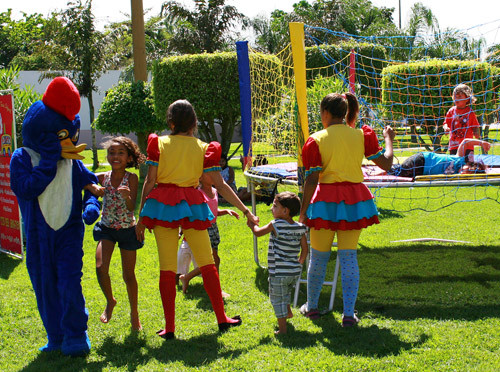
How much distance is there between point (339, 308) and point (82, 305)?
84.3 inches

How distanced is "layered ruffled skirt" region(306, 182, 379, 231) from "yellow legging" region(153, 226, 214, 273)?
0.82 m

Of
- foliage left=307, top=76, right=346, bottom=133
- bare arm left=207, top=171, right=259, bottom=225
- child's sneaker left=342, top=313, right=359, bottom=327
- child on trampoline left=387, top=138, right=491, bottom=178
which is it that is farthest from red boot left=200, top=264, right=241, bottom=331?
foliage left=307, top=76, right=346, bottom=133

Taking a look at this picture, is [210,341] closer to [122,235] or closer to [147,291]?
[122,235]

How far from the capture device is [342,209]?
4.04 meters

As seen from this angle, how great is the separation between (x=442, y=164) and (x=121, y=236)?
349 centimetres

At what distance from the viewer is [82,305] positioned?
3.81 meters

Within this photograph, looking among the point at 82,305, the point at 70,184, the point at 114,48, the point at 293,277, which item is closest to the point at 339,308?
the point at 293,277

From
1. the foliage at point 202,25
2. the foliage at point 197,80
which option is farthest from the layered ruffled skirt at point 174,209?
the foliage at point 202,25

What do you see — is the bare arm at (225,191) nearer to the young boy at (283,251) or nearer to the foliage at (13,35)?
the young boy at (283,251)

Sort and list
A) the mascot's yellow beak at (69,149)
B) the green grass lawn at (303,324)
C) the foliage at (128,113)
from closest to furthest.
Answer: the green grass lawn at (303,324) < the mascot's yellow beak at (69,149) < the foliage at (128,113)

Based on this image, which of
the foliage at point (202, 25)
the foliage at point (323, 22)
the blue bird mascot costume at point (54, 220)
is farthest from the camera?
the foliage at point (323, 22)

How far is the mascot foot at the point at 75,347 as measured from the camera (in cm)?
376

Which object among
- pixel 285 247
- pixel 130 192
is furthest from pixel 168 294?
pixel 285 247

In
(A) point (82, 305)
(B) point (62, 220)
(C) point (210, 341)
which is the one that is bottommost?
(C) point (210, 341)
